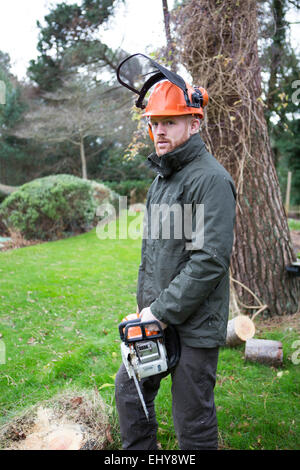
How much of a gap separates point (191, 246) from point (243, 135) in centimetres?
252

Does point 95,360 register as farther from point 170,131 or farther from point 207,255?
point 170,131

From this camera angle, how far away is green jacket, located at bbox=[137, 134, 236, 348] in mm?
1646

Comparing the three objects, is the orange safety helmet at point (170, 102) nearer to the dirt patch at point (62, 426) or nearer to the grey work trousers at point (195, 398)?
the grey work trousers at point (195, 398)

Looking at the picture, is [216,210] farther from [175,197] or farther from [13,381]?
[13,381]

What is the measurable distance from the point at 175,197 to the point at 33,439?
168 centimetres

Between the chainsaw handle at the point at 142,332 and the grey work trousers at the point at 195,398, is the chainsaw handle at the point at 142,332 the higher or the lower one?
the higher one

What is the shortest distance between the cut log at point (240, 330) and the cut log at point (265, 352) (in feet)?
0.25

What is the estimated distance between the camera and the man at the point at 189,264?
165cm

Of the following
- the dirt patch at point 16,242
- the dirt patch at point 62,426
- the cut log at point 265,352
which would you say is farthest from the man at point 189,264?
the dirt patch at point 16,242

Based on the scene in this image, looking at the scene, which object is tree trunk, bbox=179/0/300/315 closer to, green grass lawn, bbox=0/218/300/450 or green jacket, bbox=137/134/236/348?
green grass lawn, bbox=0/218/300/450

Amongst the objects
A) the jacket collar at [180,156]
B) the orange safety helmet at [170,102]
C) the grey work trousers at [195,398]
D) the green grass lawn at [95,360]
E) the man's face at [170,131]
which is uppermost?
the orange safety helmet at [170,102]

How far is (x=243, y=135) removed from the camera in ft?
12.7

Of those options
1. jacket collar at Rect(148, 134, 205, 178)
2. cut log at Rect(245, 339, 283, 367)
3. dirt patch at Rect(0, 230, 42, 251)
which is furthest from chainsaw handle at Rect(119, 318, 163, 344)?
dirt patch at Rect(0, 230, 42, 251)

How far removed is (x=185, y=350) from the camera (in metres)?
1.83
